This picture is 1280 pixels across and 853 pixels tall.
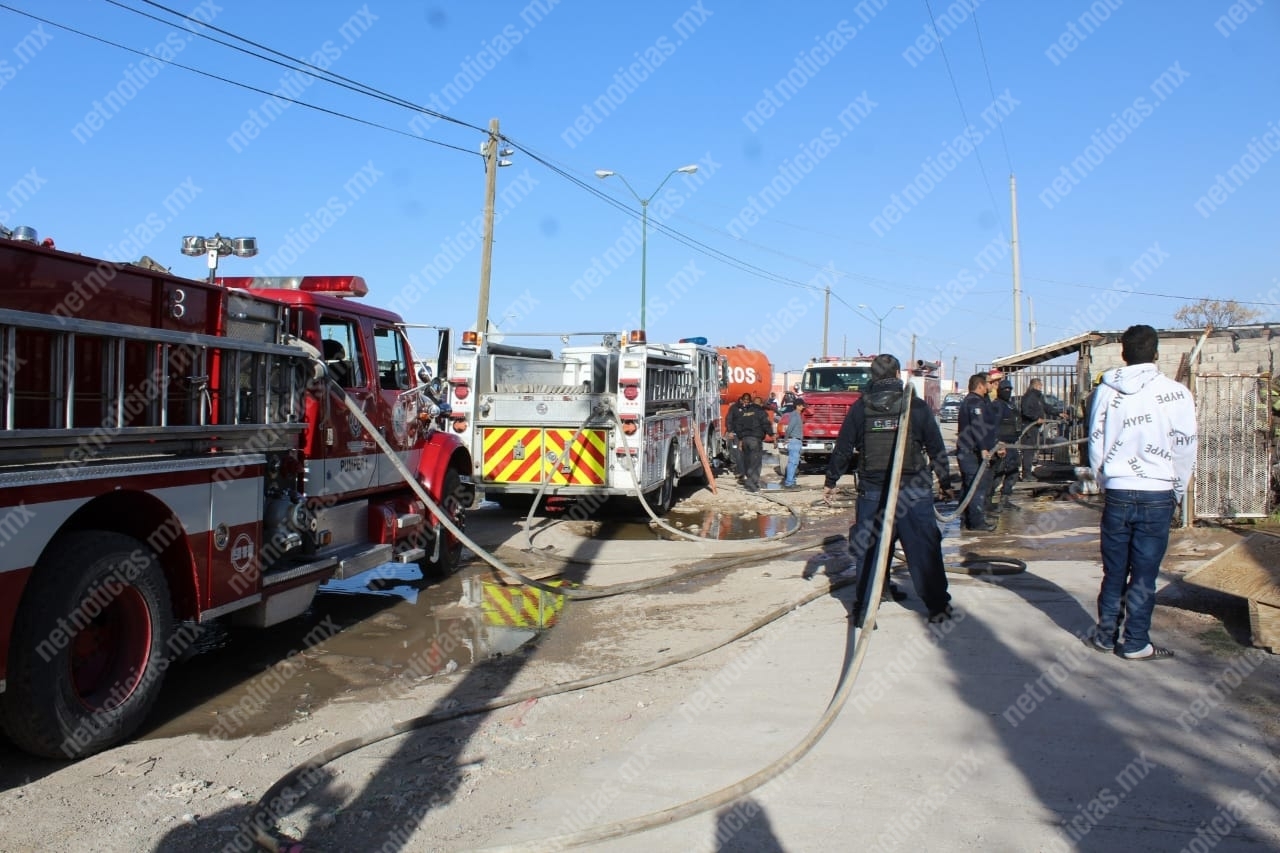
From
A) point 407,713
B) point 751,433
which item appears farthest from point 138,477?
point 751,433

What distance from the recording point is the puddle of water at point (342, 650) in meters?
5.31

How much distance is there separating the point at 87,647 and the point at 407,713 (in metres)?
1.62

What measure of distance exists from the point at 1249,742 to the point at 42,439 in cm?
546

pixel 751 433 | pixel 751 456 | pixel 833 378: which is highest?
pixel 833 378

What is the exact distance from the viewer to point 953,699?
4855mm

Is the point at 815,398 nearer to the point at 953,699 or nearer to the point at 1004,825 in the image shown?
the point at 953,699

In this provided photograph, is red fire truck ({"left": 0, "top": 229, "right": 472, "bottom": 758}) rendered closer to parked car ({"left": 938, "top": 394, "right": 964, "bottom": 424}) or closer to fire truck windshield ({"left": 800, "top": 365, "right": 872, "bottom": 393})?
fire truck windshield ({"left": 800, "top": 365, "right": 872, "bottom": 393})

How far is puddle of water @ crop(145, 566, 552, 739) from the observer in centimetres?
531

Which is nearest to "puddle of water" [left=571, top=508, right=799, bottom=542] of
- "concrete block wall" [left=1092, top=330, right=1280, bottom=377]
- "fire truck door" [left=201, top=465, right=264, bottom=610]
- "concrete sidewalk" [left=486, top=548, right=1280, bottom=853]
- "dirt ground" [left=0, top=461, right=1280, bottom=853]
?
"dirt ground" [left=0, top=461, right=1280, bottom=853]

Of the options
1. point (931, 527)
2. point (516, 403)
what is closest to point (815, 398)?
point (516, 403)

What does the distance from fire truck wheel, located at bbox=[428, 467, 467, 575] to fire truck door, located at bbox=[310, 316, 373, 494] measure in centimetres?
142

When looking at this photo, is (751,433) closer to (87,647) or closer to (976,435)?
(976,435)

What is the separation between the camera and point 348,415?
22.8 feet

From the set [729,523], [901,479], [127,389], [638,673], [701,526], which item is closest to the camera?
[127,389]
